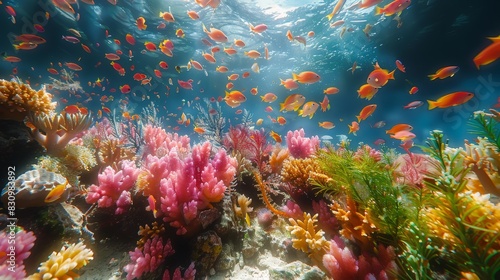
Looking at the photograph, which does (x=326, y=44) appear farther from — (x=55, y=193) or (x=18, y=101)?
(x=55, y=193)

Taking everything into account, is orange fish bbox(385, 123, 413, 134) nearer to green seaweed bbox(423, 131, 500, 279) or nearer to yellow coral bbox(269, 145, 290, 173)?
yellow coral bbox(269, 145, 290, 173)

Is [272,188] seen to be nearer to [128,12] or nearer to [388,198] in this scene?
[388,198]

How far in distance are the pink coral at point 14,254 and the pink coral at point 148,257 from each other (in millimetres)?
913

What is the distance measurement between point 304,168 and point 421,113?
21.9m

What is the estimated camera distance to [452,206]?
1.46 meters

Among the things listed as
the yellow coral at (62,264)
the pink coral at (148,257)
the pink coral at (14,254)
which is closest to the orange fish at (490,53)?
the pink coral at (148,257)

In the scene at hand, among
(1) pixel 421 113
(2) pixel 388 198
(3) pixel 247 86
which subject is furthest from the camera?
(3) pixel 247 86

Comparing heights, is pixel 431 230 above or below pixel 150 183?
above

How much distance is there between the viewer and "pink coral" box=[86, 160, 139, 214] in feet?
9.89

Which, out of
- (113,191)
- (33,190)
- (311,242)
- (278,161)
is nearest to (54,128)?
(33,190)

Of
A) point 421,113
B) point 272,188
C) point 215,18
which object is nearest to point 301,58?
point 215,18

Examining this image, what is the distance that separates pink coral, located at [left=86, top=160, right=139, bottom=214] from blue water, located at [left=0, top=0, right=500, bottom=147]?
11.2 m

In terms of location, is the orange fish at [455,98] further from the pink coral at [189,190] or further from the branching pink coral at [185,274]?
the branching pink coral at [185,274]

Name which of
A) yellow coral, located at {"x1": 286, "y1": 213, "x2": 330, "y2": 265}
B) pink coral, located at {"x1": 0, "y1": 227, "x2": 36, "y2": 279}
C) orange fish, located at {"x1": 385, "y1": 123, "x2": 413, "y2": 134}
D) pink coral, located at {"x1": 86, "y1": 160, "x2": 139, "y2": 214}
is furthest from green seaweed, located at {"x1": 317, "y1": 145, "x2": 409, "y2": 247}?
orange fish, located at {"x1": 385, "y1": 123, "x2": 413, "y2": 134}
